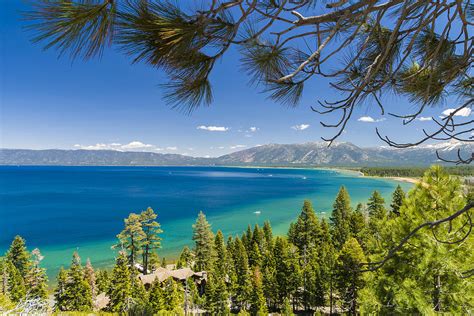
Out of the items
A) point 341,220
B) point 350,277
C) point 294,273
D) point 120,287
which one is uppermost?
point 341,220

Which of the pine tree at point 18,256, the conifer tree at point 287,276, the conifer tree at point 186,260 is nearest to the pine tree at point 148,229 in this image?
the conifer tree at point 186,260

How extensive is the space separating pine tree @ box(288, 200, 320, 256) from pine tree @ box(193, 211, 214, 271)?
8644 mm

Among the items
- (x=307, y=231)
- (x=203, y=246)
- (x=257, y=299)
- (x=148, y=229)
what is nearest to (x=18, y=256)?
(x=148, y=229)

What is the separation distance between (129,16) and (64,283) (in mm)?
20771

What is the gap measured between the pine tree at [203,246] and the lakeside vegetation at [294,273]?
3.7 inches

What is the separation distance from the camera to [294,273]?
18.6m

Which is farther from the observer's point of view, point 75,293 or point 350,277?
point 75,293

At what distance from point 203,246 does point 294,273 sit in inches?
353

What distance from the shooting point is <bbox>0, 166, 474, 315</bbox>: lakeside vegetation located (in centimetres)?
555

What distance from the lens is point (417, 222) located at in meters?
6.46

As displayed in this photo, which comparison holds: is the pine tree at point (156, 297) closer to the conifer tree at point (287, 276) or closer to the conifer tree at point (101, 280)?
the conifer tree at point (101, 280)

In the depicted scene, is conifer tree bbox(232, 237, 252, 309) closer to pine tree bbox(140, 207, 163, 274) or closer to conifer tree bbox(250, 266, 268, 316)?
conifer tree bbox(250, 266, 268, 316)

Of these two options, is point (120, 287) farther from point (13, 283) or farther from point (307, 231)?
point (307, 231)

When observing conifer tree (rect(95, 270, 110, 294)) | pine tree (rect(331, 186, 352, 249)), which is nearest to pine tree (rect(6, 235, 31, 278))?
conifer tree (rect(95, 270, 110, 294))
